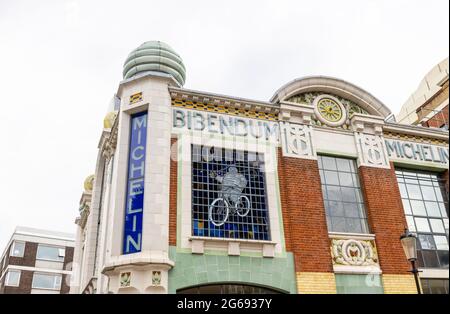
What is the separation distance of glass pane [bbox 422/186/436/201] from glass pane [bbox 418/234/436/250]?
1.63 m

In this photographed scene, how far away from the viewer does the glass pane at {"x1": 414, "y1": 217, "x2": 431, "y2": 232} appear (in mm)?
15188

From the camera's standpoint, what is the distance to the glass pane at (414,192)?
52.7 ft

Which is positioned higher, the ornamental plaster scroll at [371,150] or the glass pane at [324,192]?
the ornamental plaster scroll at [371,150]

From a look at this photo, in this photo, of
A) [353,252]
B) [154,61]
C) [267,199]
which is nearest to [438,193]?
[353,252]

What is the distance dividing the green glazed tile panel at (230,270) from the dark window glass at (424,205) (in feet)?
15.5

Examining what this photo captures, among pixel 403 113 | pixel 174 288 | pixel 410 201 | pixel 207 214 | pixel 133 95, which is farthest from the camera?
pixel 403 113

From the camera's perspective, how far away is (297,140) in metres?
15.3

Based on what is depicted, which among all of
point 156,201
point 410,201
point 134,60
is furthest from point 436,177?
point 134,60

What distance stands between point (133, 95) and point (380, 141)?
8.98 metres

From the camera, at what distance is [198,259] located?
12.5 meters

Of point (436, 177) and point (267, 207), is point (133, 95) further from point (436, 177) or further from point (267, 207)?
point (436, 177)

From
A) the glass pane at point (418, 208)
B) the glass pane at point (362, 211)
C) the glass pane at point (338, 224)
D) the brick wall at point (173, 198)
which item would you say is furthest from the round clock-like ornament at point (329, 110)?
the brick wall at point (173, 198)

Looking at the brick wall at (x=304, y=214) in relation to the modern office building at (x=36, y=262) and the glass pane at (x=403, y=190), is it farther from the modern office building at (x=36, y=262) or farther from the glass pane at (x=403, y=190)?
the modern office building at (x=36, y=262)

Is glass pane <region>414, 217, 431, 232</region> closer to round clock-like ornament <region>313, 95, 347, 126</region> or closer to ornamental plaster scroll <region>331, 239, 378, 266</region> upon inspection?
ornamental plaster scroll <region>331, 239, 378, 266</region>
